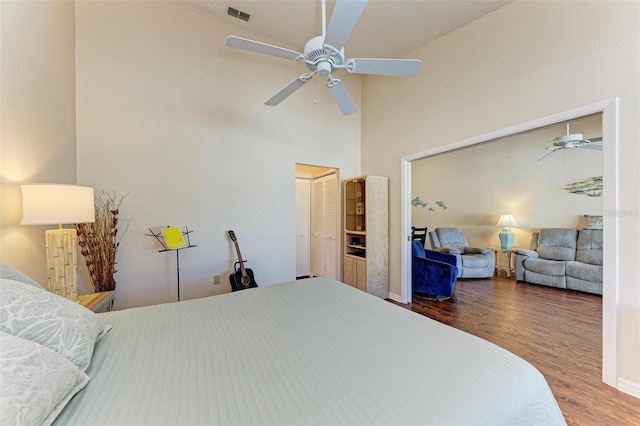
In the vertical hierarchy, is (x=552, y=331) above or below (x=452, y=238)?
below

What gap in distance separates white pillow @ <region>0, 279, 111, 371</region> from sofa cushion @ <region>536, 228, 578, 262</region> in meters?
6.09

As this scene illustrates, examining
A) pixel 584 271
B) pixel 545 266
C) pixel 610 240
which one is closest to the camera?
pixel 610 240

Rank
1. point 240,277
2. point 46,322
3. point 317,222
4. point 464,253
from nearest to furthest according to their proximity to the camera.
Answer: point 46,322, point 240,277, point 317,222, point 464,253

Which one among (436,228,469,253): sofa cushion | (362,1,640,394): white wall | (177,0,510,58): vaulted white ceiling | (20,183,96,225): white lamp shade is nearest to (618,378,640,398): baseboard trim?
(362,1,640,394): white wall

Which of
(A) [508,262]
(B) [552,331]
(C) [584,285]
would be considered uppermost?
(A) [508,262]

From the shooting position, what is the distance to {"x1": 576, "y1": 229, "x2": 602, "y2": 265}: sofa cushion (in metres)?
4.06

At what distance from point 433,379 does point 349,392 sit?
30 centimetres

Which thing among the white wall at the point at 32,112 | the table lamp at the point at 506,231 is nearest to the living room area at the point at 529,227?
the table lamp at the point at 506,231

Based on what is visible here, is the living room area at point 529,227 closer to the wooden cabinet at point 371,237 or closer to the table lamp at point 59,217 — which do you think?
the wooden cabinet at point 371,237

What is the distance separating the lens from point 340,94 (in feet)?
7.34

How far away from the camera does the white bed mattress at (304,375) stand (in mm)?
744

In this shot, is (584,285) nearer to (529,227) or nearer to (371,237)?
(529,227)

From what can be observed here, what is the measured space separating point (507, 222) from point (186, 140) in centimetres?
603

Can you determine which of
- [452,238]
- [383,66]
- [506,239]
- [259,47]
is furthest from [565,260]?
[259,47]
